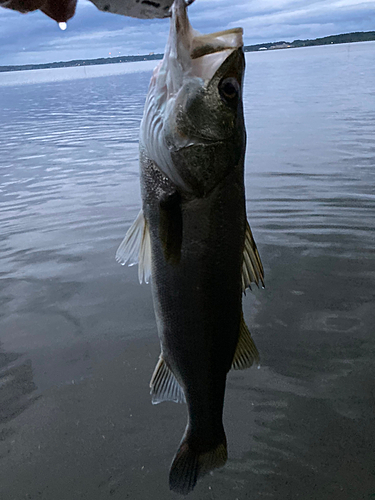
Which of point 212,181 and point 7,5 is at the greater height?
point 7,5

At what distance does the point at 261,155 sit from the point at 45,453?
12.0 m

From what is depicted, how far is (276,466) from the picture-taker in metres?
3.71

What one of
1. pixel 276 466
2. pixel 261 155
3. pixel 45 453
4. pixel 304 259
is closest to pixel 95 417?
pixel 45 453

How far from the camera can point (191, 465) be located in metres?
2.77

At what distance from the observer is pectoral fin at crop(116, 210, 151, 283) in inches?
100.0

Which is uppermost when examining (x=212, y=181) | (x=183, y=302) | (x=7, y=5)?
(x=7, y=5)

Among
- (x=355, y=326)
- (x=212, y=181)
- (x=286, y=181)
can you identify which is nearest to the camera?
(x=212, y=181)

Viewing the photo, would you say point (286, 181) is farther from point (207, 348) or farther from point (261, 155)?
point (207, 348)

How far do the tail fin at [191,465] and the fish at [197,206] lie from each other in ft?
1.34

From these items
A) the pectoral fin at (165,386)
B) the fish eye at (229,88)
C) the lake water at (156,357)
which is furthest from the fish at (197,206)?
the lake water at (156,357)

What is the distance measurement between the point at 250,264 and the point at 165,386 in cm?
89

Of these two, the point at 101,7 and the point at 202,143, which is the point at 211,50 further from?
the point at 101,7

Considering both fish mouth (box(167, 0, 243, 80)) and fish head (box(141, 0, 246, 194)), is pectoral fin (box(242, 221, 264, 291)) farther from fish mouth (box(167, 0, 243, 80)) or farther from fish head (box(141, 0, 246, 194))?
fish mouth (box(167, 0, 243, 80))

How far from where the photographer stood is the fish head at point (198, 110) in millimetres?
2191
